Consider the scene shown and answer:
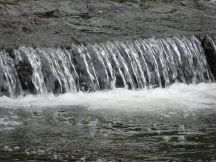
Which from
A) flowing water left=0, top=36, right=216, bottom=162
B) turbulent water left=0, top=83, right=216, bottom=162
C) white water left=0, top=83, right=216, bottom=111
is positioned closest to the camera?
turbulent water left=0, top=83, right=216, bottom=162

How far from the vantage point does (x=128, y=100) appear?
976 cm

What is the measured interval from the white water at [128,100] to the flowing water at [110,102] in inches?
0.6

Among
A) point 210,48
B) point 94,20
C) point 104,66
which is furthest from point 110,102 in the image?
point 210,48

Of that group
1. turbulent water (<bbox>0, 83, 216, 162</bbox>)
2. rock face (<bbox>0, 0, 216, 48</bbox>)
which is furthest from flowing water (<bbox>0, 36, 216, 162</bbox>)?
rock face (<bbox>0, 0, 216, 48</bbox>)

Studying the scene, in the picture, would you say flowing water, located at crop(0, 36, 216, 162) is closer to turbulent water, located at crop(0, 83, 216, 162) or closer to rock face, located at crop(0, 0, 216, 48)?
turbulent water, located at crop(0, 83, 216, 162)

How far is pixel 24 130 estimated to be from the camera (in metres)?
7.37

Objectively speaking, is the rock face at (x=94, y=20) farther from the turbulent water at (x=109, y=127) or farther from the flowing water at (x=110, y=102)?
the turbulent water at (x=109, y=127)

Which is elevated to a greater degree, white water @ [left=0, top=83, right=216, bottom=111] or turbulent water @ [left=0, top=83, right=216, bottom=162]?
turbulent water @ [left=0, top=83, right=216, bottom=162]

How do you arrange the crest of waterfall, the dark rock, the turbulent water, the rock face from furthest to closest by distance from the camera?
the dark rock, the rock face, the crest of waterfall, the turbulent water

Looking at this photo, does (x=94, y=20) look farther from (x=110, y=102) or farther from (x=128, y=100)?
(x=110, y=102)

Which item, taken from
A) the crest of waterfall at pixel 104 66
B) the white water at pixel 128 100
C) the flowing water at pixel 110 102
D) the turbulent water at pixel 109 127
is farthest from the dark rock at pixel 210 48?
the turbulent water at pixel 109 127

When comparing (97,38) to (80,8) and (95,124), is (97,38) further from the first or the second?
(95,124)

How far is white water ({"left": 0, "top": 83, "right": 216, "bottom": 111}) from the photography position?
30.1 ft

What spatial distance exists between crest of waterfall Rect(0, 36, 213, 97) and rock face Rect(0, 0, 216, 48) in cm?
30
